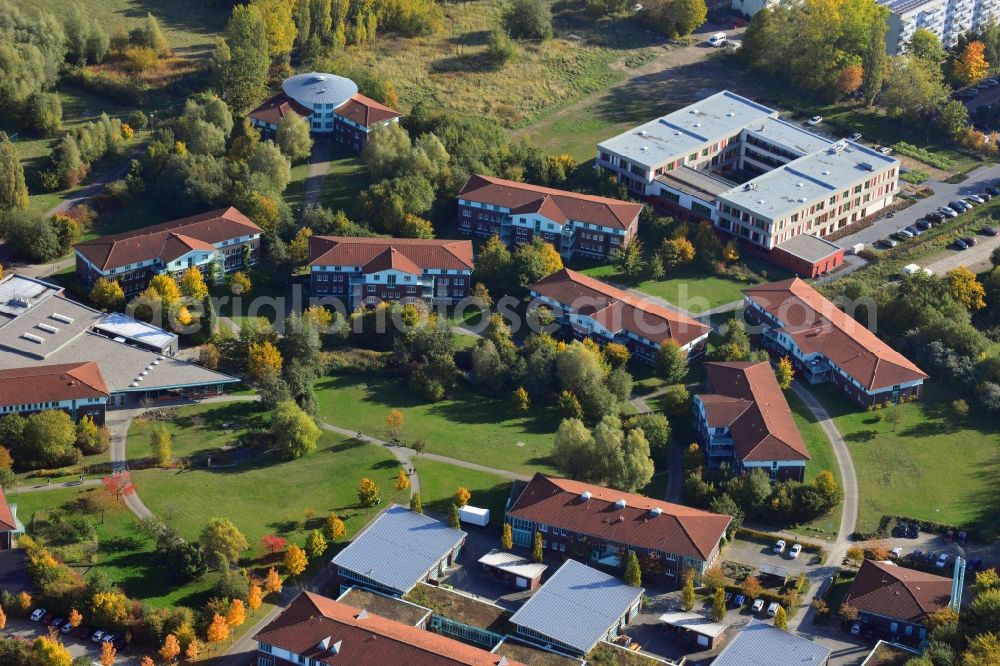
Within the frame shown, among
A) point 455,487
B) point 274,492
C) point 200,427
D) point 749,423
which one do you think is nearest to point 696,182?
point 749,423

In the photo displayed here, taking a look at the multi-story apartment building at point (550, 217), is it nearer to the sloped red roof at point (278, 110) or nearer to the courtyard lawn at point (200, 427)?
the sloped red roof at point (278, 110)

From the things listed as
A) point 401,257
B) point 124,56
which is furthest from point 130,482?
A: point 124,56

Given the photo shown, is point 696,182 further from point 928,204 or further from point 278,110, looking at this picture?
point 278,110

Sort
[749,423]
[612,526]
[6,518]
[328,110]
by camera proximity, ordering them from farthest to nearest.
A: [328,110], [749,423], [612,526], [6,518]

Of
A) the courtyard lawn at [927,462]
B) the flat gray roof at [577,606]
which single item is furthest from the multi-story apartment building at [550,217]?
the flat gray roof at [577,606]

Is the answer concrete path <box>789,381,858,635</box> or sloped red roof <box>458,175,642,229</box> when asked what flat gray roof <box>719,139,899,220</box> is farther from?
concrete path <box>789,381,858,635</box>
